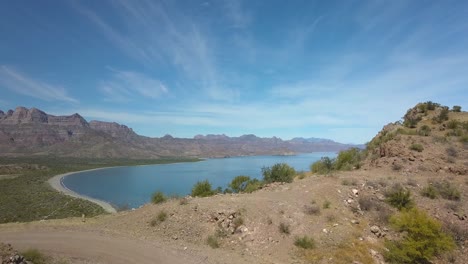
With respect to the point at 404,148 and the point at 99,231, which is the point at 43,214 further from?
the point at 404,148

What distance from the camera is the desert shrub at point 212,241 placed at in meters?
17.8

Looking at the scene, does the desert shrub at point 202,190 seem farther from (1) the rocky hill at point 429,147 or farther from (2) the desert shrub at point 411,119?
(2) the desert shrub at point 411,119

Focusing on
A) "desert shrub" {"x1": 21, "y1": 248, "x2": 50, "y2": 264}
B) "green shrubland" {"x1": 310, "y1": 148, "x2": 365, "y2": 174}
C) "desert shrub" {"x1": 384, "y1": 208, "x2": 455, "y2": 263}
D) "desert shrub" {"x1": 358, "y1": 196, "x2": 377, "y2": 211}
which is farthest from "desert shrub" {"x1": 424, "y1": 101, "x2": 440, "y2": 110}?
"desert shrub" {"x1": 21, "y1": 248, "x2": 50, "y2": 264}

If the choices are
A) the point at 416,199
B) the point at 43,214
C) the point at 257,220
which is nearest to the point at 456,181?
the point at 416,199

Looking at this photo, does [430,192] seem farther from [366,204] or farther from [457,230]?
[366,204]

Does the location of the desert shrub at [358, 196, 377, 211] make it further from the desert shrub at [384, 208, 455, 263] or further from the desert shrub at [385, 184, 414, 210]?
the desert shrub at [384, 208, 455, 263]

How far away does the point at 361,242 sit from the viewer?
1764 cm

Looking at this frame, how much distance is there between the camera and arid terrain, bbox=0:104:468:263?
1670 centimetres

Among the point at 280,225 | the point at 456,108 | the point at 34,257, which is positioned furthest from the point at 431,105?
the point at 34,257

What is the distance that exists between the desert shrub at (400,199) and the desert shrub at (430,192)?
1.31 metres

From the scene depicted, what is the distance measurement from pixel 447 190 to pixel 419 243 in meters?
7.68

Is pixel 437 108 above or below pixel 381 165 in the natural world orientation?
above

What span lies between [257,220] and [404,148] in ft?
55.9

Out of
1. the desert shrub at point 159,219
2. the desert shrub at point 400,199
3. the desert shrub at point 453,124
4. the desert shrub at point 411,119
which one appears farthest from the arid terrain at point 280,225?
the desert shrub at point 411,119
